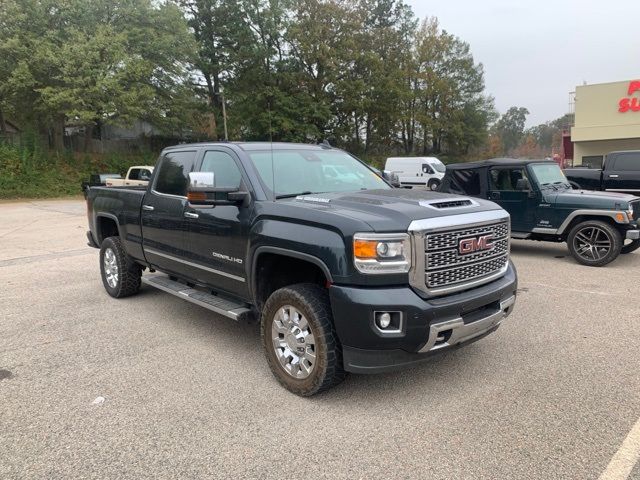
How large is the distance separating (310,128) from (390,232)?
3413cm

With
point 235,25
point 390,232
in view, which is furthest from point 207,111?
point 390,232

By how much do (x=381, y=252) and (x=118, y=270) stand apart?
14.0 ft

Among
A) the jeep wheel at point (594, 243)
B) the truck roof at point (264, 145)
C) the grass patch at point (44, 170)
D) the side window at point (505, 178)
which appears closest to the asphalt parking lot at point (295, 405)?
the truck roof at point (264, 145)

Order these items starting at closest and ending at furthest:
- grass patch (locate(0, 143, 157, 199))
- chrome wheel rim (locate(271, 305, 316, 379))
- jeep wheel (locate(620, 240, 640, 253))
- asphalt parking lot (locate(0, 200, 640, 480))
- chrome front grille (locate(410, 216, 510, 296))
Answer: asphalt parking lot (locate(0, 200, 640, 480)), chrome front grille (locate(410, 216, 510, 296)), chrome wheel rim (locate(271, 305, 316, 379)), jeep wheel (locate(620, 240, 640, 253)), grass patch (locate(0, 143, 157, 199))

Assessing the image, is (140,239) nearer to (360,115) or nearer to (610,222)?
(610,222)

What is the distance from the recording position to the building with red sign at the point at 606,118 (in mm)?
26625

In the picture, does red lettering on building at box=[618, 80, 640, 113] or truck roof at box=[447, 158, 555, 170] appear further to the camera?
red lettering on building at box=[618, 80, 640, 113]

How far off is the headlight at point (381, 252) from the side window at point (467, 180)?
264 inches

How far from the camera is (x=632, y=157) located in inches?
442

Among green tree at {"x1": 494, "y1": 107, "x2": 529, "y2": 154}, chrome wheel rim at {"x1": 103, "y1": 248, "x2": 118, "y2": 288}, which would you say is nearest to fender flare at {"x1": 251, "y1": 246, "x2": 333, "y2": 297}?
chrome wheel rim at {"x1": 103, "y1": 248, "x2": 118, "y2": 288}

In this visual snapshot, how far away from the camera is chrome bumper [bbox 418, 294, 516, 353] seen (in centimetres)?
311

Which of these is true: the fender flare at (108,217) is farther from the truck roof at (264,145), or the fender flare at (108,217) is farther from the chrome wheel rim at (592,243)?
the chrome wheel rim at (592,243)

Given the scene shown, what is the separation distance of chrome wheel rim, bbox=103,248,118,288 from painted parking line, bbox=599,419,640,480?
18.4 feet

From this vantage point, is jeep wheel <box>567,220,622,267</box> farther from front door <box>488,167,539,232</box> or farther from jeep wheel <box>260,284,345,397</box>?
jeep wheel <box>260,284,345,397</box>
